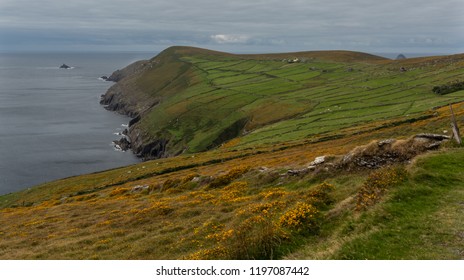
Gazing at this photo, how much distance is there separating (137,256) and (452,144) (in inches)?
1061

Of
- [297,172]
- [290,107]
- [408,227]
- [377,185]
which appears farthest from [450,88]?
[408,227]

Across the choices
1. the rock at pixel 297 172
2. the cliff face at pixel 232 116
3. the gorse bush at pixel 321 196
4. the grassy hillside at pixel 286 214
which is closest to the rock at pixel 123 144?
the cliff face at pixel 232 116

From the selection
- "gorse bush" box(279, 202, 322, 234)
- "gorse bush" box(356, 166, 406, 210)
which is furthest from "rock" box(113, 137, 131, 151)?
"gorse bush" box(356, 166, 406, 210)

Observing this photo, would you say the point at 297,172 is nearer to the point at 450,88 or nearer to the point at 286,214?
the point at 286,214

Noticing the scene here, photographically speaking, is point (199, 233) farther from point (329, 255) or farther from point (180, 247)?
point (329, 255)

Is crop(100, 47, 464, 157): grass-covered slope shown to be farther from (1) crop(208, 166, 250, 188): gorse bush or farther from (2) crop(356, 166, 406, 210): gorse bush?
(2) crop(356, 166, 406, 210): gorse bush

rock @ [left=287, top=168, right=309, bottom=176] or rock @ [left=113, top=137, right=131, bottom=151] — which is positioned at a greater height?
rock @ [left=287, top=168, right=309, bottom=176]

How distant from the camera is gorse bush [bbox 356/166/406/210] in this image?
2072 cm

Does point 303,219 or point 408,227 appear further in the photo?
point 303,219

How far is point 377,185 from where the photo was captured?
22422 millimetres

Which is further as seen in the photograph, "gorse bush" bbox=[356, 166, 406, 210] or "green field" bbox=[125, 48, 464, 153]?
"green field" bbox=[125, 48, 464, 153]

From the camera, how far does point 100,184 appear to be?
84000 millimetres

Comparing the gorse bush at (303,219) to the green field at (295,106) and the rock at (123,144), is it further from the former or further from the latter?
the rock at (123,144)

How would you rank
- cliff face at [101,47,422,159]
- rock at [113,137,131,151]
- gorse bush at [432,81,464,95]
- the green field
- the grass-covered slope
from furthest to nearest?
1. rock at [113,137,131,151]
2. cliff face at [101,47,422,159]
3. gorse bush at [432,81,464,95]
4. the grass-covered slope
5. the green field
